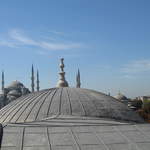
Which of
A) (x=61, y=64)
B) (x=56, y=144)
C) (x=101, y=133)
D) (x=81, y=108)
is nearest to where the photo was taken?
(x=56, y=144)

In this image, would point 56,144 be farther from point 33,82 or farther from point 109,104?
point 33,82

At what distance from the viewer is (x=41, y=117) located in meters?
10.3

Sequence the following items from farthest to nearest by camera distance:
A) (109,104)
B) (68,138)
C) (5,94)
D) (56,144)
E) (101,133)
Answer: (5,94)
(109,104)
(101,133)
(68,138)
(56,144)

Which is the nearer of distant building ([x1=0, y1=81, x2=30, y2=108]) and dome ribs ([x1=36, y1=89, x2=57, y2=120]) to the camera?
dome ribs ([x1=36, y1=89, x2=57, y2=120])

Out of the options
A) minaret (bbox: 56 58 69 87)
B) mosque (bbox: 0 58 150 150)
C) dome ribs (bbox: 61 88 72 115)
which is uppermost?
minaret (bbox: 56 58 69 87)

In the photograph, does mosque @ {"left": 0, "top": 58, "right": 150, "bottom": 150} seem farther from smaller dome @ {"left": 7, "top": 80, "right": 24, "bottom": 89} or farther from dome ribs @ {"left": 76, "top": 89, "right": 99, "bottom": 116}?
smaller dome @ {"left": 7, "top": 80, "right": 24, "bottom": 89}

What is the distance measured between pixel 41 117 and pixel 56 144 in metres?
4.70

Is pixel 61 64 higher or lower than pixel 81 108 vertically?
higher

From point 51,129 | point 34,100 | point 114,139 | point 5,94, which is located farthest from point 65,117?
point 5,94

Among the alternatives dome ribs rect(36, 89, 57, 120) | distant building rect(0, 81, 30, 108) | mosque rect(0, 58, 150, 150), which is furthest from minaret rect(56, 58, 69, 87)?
distant building rect(0, 81, 30, 108)

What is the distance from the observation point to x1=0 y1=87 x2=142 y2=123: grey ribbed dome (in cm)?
1059

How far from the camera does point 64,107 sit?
10.8m

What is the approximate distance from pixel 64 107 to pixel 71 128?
4.04 m

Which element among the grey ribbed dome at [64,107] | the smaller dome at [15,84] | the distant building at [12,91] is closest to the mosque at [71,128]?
the grey ribbed dome at [64,107]
